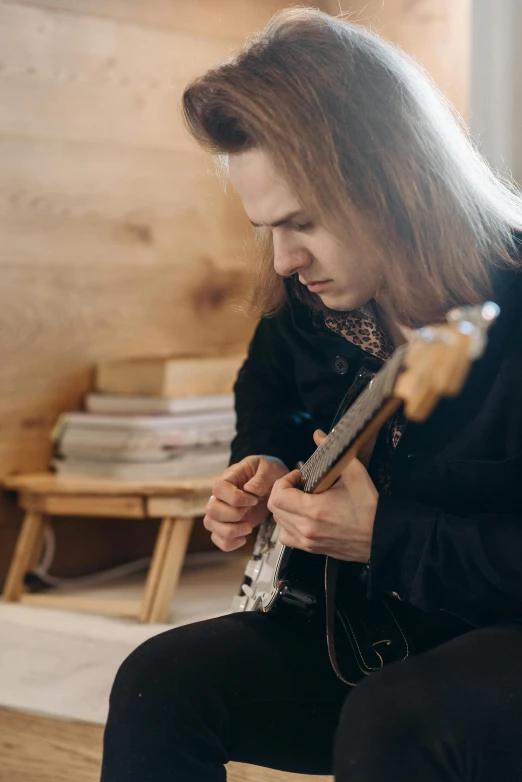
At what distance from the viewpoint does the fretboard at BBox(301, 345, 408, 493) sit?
0.71m

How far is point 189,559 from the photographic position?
214 centimetres

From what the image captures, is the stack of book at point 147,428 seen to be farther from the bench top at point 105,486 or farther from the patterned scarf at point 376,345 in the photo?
the patterned scarf at point 376,345

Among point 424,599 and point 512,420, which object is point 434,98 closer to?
point 512,420

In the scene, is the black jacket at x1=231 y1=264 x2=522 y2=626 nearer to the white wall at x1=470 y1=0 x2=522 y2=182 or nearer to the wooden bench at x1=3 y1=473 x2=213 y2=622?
the wooden bench at x1=3 y1=473 x2=213 y2=622

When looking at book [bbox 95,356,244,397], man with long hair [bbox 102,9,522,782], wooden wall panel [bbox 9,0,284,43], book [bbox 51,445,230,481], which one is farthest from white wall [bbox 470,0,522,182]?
man with long hair [bbox 102,9,522,782]

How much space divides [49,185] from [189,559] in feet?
2.76

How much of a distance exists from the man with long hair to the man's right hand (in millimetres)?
106

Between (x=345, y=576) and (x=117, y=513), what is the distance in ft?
2.80

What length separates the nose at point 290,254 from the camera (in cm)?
99

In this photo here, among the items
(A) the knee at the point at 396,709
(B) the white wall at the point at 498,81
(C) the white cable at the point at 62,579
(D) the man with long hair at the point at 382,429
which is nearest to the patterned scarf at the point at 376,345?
(D) the man with long hair at the point at 382,429

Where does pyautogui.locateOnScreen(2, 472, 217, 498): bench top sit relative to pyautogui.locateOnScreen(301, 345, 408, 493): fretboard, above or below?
below

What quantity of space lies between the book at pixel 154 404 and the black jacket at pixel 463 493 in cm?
80

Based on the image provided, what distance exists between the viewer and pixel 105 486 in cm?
179

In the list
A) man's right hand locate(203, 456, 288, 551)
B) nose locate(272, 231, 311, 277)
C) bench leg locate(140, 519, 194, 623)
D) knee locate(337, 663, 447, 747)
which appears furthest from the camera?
bench leg locate(140, 519, 194, 623)
